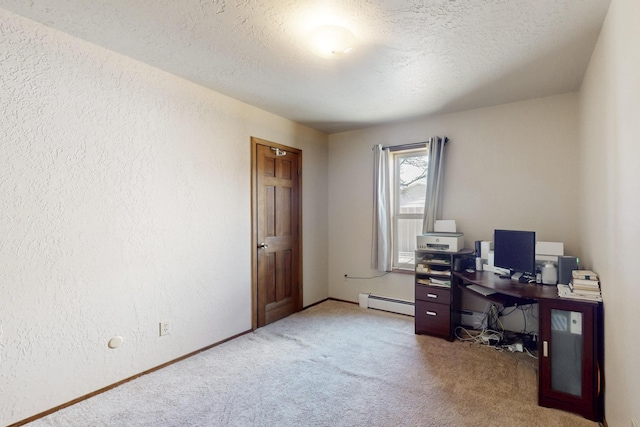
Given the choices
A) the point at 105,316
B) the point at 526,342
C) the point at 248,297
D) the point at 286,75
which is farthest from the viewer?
the point at 248,297

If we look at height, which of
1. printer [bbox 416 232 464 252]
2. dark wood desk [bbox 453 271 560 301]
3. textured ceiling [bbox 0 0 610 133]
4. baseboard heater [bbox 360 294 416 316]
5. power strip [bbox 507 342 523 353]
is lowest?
power strip [bbox 507 342 523 353]

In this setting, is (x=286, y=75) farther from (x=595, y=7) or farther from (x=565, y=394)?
(x=565, y=394)

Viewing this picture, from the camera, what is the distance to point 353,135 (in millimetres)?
4496

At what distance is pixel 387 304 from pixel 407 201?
1390mm

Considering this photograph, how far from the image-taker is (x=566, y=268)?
2514 millimetres

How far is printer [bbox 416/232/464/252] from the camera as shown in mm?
3277

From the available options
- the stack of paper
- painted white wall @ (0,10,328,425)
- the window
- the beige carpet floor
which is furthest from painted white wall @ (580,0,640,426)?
painted white wall @ (0,10,328,425)

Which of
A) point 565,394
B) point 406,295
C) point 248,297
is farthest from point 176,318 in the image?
point 565,394

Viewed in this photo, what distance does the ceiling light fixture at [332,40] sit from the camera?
1960mm

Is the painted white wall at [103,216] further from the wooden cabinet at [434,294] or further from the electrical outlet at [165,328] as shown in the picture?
the wooden cabinet at [434,294]

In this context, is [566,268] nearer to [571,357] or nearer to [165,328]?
Answer: [571,357]

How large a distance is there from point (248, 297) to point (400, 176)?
2490mm

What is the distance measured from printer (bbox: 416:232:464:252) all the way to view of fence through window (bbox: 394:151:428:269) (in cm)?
62

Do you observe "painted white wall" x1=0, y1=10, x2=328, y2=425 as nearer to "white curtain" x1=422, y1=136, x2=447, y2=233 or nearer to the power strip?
"white curtain" x1=422, y1=136, x2=447, y2=233
